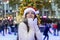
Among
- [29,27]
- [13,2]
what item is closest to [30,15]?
[29,27]

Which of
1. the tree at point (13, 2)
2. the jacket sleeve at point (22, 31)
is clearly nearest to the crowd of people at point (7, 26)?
the jacket sleeve at point (22, 31)

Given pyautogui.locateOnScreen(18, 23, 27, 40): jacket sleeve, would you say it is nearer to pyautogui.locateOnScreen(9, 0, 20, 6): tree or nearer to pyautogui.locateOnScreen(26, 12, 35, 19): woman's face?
pyautogui.locateOnScreen(26, 12, 35, 19): woman's face

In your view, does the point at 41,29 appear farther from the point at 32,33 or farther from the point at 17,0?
the point at 17,0

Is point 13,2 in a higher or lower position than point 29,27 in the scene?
higher

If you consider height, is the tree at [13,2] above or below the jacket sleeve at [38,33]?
above

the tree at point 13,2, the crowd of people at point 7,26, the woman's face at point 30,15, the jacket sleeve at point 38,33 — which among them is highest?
the tree at point 13,2

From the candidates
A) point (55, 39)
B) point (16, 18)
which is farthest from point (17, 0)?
point (55, 39)

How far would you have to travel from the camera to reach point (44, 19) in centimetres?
409

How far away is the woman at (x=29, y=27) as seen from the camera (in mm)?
4031

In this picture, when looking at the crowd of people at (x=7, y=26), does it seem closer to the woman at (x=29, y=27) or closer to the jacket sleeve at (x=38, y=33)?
the woman at (x=29, y=27)

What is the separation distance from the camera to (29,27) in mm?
4051

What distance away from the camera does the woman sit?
403 centimetres

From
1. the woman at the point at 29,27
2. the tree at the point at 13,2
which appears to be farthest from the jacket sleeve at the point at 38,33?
the tree at the point at 13,2

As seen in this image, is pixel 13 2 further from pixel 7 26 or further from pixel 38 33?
pixel 38 33
